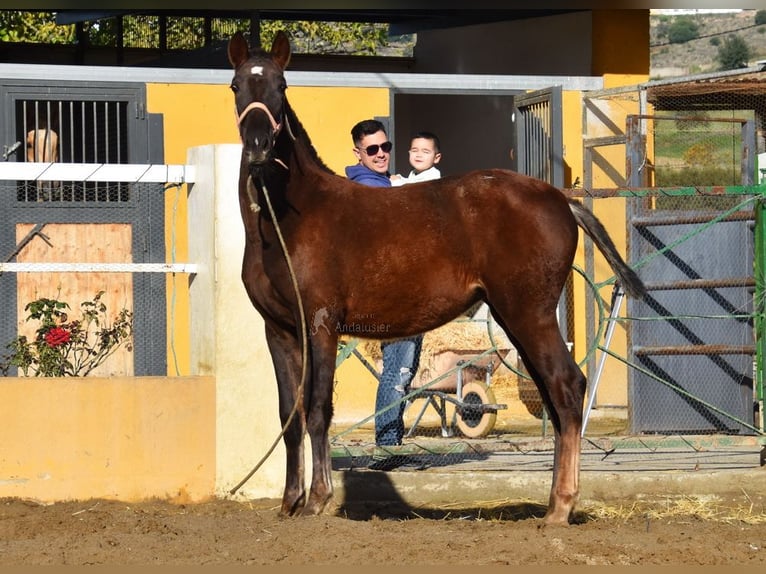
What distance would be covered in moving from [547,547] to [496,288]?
5.03 ft

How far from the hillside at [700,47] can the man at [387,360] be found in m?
48.6

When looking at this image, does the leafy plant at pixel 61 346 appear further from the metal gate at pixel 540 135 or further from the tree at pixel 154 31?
the tree at pixel 154 31

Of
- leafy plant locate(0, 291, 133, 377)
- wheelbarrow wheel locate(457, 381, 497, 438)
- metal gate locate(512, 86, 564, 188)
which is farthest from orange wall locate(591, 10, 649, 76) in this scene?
leafy plant locate(0, 291, 133, 377)

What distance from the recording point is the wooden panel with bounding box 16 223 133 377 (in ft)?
33.0

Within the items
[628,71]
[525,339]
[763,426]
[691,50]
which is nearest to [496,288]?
[525,339]

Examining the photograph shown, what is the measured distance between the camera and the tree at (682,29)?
65875 mm

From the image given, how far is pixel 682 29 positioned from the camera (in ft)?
221

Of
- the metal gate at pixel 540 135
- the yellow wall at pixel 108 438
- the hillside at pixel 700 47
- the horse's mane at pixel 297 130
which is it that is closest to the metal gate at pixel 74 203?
the yellow wall at pixel 108 438

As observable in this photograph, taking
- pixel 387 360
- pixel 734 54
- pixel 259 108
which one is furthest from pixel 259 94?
pixel 734 54

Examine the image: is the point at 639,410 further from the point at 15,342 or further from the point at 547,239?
the point at 15,342

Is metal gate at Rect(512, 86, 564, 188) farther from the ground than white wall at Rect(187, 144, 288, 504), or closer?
farther from the ground

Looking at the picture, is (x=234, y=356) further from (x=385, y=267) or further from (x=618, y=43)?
(x=618, y=43)

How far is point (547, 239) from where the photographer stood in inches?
255

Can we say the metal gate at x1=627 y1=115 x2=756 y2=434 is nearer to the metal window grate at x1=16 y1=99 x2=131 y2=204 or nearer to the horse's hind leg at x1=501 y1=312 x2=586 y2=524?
the horse's hind leg at x1=501 y1=312 x2=586 y2=524
